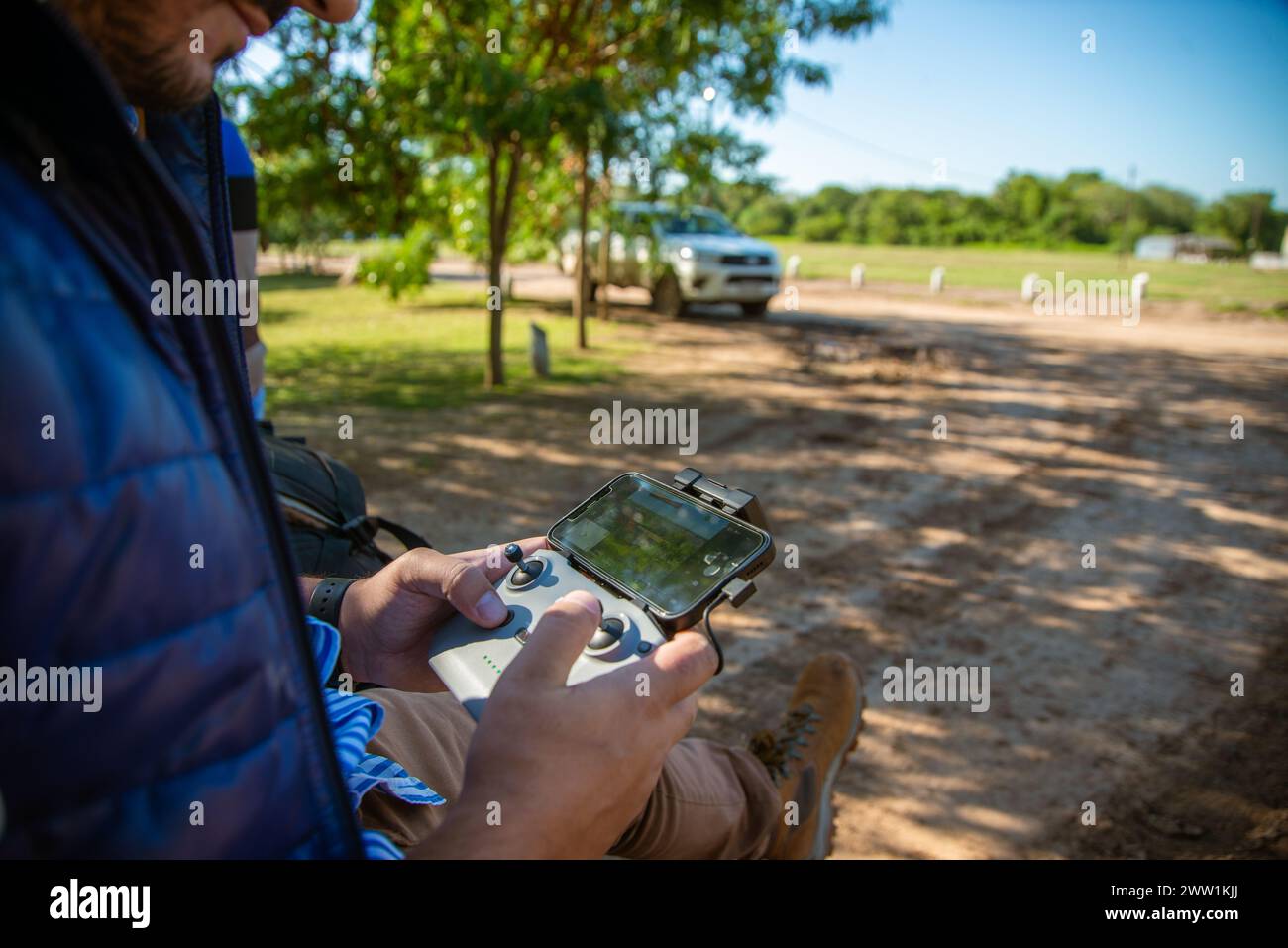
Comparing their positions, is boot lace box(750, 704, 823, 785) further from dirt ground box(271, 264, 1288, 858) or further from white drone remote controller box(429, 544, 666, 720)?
white drone remote controller box(429, 544, 666, 720)

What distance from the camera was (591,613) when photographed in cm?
111

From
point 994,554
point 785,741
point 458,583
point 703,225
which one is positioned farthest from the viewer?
point 703,225

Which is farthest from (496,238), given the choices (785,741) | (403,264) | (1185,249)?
(1185,249)

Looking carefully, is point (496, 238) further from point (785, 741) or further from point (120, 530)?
point (120, 530)

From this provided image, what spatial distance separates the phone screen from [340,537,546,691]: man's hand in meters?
0.10

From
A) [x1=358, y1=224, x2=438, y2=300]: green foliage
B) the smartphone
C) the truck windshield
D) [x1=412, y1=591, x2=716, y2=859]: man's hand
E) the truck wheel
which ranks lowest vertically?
[x1=412, y1=591, x2=716, y2=859]: man's hand

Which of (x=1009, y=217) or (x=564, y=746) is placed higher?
(x=1009, y=217)

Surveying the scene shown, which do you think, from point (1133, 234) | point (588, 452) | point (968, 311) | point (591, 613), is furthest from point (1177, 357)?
point (1133, 234)

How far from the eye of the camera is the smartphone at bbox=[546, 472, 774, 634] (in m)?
1.26

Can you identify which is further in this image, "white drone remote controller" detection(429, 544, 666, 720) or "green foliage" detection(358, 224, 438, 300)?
"green foliage" detection(358, 224, 438, 300)

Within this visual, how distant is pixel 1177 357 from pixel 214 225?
40.1 ft

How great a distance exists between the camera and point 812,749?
92.7 inches

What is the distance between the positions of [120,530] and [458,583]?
2.23ft

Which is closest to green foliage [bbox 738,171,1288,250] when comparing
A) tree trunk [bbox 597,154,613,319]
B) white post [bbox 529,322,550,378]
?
tree trunk [bbox 597,154,613,319]
